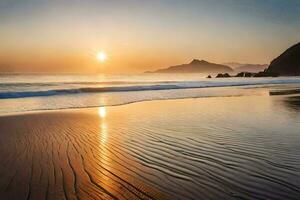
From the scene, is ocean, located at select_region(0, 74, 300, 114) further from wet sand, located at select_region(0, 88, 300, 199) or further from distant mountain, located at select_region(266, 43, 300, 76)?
distant mountain, located at select_region(266, 43, 300, 76)

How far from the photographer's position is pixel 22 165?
261 inches

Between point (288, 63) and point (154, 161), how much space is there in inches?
5451

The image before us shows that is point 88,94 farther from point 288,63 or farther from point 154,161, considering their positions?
point 288,63

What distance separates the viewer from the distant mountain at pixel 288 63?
125756mm

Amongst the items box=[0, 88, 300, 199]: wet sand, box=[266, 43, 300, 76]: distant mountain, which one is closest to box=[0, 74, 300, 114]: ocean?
box=[0, 88, 300, 199]: wet sand

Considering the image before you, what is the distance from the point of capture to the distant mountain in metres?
126

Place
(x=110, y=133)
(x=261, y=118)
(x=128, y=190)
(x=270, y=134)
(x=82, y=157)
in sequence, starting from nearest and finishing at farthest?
(x=128, y=190) → (x=82, y=157) → (x=270, y=134) → (x=110, y=133) → (x=261, y=118)

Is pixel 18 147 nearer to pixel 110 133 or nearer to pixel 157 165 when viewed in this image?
pixel 110 133

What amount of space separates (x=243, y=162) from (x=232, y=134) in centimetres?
308

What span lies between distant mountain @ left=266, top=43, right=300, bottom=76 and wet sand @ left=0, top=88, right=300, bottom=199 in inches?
4940

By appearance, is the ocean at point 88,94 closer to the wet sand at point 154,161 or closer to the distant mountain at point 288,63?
the wet sand at point 154,161

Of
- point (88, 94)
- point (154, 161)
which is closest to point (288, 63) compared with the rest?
point (88, 94)

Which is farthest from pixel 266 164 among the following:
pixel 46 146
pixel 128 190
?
pixel 46 146

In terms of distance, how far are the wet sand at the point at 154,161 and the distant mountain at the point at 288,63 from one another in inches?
4940
